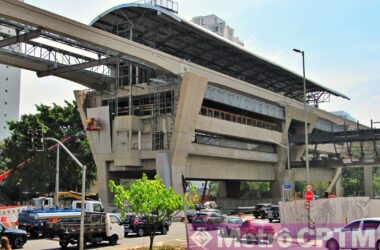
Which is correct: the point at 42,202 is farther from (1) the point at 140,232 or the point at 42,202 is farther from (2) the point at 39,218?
(1) the point at 140,232

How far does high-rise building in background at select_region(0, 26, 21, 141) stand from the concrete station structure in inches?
2453

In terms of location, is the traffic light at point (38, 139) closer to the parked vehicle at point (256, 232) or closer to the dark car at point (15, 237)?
the dark car at point (15, 237)

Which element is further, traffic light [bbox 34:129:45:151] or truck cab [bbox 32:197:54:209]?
truck cab [bbox 32:197:54:209]

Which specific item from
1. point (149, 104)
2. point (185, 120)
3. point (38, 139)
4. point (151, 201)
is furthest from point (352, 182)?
point (151, 201)

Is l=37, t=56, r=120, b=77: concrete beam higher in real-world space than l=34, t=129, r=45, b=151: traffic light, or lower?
higher

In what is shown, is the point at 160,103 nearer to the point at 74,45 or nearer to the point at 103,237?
the point at 74,45

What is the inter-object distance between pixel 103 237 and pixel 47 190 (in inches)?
1722

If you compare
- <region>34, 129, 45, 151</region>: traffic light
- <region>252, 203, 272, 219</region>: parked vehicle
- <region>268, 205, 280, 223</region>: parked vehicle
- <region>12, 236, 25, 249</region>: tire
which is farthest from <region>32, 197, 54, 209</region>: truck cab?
<region>252, 203, 272, 219</region>: parked vehicle

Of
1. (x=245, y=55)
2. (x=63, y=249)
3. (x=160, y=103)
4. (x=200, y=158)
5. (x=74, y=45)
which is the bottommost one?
(x=63, y=249)

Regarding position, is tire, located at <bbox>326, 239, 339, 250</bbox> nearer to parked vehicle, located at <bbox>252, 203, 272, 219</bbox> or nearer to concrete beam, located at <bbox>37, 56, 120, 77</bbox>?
parked vehicle, located at <bbox>252, 203, 272, 219</bbox>

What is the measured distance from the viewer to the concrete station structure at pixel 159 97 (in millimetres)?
49500

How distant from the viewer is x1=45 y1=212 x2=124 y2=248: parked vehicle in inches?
1013

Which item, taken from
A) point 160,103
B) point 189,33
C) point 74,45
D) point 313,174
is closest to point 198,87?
point 160,103

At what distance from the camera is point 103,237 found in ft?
90.3
